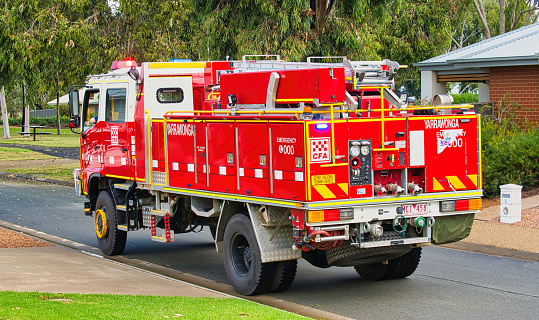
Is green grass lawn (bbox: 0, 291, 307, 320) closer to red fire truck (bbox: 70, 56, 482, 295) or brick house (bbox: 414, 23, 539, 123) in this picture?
red fire truck (bbox: 70, 56, 482, 295)

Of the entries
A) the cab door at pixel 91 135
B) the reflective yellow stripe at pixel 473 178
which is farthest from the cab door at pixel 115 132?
the reflective yellow stripe at pixel 473 178

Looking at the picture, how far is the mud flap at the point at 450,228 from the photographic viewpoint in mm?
9305

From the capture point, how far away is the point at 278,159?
881 cm

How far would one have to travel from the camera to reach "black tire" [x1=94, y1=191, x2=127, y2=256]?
12.8m

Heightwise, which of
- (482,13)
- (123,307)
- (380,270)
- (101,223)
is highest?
(482,13)

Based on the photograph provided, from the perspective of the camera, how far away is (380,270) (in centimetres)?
1041

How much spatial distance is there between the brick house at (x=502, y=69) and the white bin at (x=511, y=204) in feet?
22.0

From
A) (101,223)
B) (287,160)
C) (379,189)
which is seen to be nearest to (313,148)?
(287,160)

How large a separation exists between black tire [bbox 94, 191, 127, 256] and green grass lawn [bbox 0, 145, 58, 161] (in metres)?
23.5

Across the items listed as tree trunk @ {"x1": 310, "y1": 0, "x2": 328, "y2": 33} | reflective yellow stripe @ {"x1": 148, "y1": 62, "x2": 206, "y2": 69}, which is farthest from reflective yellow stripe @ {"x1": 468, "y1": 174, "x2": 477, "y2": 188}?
tree trunk @ {"x1": 310, "y1": 0, "x2": 328, "y2": 33}

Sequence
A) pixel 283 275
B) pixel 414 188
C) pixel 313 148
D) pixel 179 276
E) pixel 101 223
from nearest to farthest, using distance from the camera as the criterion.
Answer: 1. pixel 313 148
2. pixel 414 188
3. pixel 283 275
4. pixel 179 276
5. pixel 101 223

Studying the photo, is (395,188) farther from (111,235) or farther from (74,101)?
(74,101)

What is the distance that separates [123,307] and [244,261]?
2.21 metres

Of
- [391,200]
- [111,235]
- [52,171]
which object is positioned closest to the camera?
[391,200]
